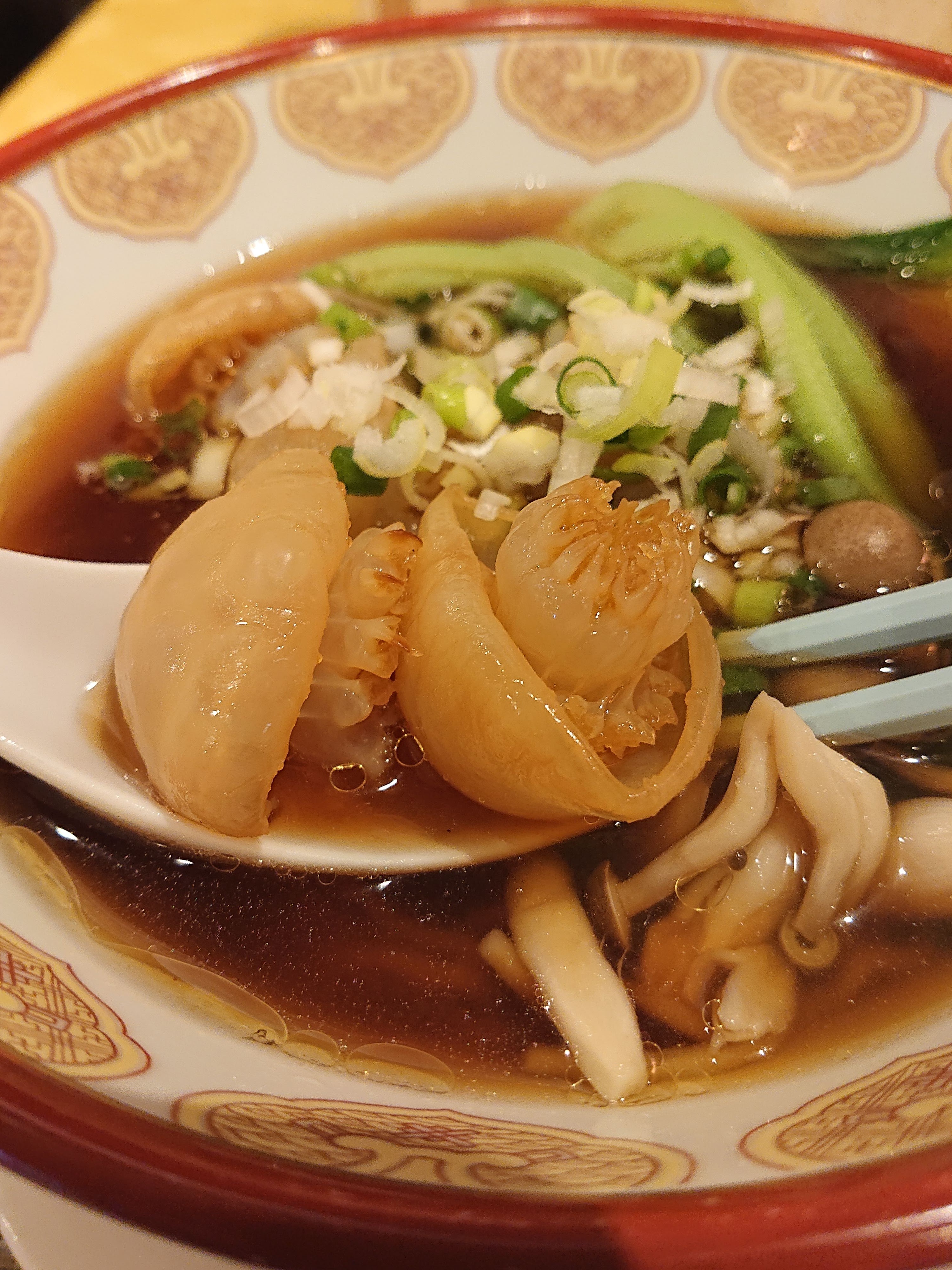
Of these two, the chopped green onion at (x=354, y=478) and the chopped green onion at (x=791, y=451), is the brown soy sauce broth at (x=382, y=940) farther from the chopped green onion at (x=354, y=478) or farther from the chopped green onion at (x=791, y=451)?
the chopped green onion at (x=791, y=451)

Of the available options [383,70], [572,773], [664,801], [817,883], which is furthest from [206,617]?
[383,70]

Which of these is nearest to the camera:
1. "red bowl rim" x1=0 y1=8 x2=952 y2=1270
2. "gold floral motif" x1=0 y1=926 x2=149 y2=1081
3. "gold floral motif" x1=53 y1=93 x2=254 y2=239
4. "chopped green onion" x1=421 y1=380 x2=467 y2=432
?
"red bowl rim" x1=0 y1=8 x2=952 y2=1270

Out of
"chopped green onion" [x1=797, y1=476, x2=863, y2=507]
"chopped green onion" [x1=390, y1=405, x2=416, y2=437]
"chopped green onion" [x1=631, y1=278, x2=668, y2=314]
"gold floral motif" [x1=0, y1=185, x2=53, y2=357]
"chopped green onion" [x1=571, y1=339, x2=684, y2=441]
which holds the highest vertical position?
"gold floral motif" [x1=0, y1=185, x2=53, y2=357]

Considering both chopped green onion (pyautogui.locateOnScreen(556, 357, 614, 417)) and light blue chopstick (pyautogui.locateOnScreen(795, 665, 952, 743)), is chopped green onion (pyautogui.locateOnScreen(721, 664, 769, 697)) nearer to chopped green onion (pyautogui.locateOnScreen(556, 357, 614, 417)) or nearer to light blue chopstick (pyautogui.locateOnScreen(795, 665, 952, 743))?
light blue chopstick (pyautogui.locateOnScreen(795, 665, 952, 743))

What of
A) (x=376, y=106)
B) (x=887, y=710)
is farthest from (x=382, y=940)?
(x=376, y=106)

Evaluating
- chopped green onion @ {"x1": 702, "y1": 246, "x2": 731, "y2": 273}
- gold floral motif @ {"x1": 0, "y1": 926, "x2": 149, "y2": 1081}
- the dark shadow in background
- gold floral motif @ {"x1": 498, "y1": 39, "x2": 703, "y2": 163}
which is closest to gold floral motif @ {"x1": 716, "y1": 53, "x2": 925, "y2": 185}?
gold floral motif @ {"x1": 498, "y1": 39, "x2": 703, "y2": 163}

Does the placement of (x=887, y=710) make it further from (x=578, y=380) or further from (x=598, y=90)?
(x=598, y=90)
